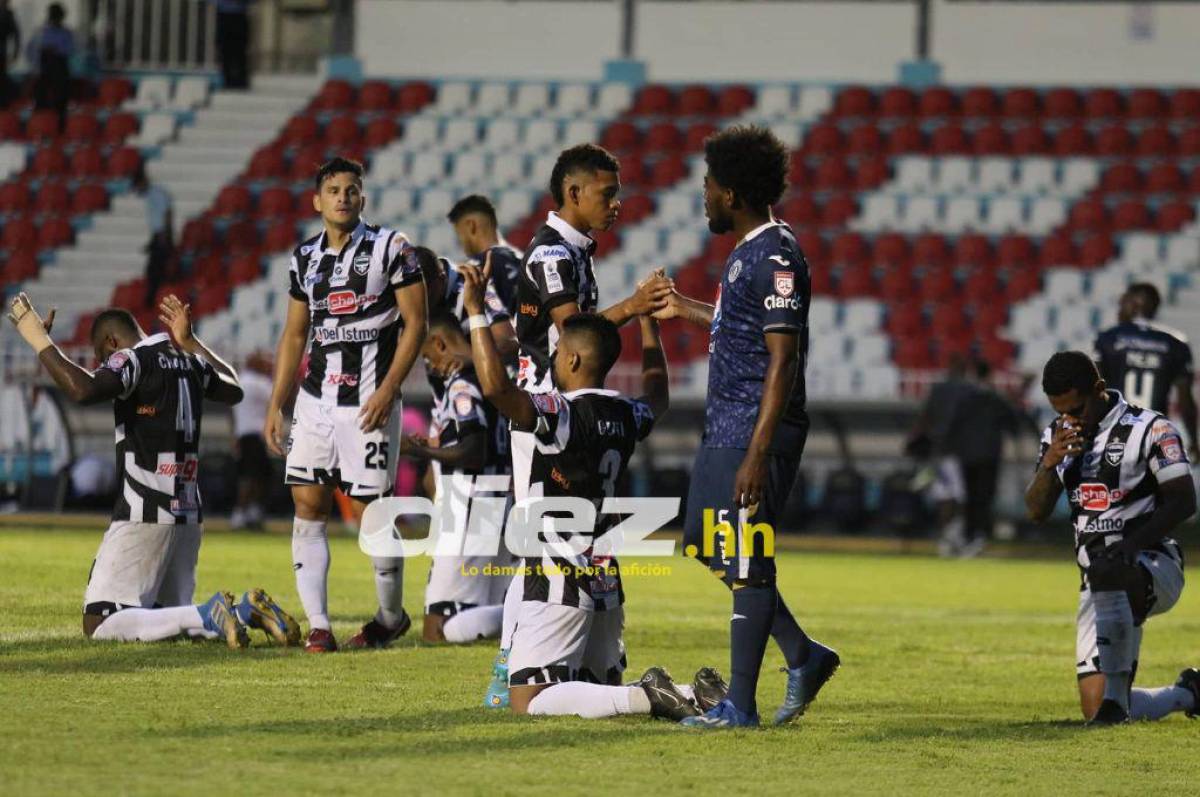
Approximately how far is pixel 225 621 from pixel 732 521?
9.68 feet

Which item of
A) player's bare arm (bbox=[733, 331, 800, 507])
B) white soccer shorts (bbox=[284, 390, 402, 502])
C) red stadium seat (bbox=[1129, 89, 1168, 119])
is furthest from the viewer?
red stadium seat (bbox=[1129, 89, 1168, 119])

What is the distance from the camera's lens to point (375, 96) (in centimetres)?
2972

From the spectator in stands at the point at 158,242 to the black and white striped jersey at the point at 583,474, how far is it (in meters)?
19.5

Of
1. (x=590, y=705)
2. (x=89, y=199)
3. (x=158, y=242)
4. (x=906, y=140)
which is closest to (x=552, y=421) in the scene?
(x=590, y=705)

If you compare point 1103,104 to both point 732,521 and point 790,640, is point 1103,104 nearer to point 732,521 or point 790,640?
point 790,640

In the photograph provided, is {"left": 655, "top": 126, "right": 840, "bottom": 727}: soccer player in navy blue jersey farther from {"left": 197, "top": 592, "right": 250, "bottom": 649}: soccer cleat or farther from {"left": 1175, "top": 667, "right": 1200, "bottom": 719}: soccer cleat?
{"left": 197, "top": 592, "right": 250, "bottom": 649}: soccer cleat

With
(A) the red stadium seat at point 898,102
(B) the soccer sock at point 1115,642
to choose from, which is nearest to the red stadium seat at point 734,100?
(A) the red stadium seat at point 898,102

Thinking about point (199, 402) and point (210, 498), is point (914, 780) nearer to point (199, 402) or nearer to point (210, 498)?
point (199, 402)

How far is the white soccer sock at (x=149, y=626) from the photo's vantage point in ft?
29.9

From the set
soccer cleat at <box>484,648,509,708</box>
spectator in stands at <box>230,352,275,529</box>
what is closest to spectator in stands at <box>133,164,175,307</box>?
spectator in stands at <box>230,352,275,529</box>

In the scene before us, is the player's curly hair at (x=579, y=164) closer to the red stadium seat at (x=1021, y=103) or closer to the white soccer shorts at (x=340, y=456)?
the white soccer shorts at (x=340, y=456)

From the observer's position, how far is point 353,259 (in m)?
9.34

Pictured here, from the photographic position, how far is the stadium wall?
95.9 ft

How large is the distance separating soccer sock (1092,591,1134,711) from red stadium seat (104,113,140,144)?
23.7 m
